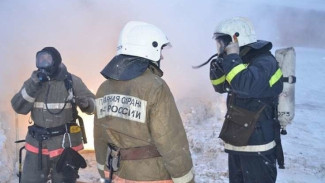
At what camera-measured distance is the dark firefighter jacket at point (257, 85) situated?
2.88 meters

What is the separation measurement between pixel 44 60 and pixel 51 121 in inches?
24.3

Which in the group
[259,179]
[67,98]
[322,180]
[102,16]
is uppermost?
[102,16]

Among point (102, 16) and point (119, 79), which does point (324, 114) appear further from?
point (119, 79)

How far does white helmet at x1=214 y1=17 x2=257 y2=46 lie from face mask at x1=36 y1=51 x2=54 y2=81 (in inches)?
64.2

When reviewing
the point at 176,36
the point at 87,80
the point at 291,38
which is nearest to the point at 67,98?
the point at 87,80

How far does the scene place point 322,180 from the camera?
490 centimetres

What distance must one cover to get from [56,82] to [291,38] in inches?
772

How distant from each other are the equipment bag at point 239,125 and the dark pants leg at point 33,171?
5.98 ft

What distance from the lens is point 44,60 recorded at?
347cm

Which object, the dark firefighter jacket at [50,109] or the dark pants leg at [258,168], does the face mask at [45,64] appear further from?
the dark pants leg at [258,168]

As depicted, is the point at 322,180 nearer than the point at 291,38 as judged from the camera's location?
Yes

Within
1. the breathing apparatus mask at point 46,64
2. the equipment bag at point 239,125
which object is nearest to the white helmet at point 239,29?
the equipment bag at point 239,125

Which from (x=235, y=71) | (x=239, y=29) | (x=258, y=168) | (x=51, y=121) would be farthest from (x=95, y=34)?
(x=258, y=168)

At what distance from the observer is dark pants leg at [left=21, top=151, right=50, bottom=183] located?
3.56 m
